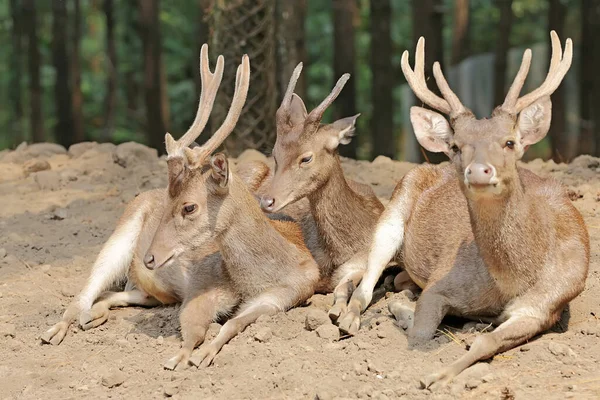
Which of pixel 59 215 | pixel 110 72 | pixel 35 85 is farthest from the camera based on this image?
pixel 110 72

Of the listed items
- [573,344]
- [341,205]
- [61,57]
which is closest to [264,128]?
[341,205]

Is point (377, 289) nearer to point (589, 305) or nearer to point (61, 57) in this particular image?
point (589, 305)

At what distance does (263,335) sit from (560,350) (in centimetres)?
195

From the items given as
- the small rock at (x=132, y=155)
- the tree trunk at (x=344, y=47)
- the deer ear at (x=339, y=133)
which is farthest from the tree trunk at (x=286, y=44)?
the deer ear at (x=339, y=133)

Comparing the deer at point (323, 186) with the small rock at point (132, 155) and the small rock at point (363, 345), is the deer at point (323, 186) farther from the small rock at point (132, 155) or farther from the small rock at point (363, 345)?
the small rock at point (132, 155)

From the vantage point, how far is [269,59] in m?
12.2

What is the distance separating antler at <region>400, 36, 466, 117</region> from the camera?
6.70m

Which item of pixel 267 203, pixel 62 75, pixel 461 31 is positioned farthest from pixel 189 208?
pixel 461 31

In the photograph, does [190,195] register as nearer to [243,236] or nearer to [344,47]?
[243,236]

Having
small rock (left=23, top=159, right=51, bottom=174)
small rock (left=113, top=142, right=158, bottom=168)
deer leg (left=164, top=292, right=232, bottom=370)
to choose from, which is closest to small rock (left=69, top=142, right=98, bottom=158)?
small rock (left=23, top=159, right=51, bottom=174)

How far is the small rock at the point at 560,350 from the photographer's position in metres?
6.30

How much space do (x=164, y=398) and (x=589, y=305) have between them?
9.91ft

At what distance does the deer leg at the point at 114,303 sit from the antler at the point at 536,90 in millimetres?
3434

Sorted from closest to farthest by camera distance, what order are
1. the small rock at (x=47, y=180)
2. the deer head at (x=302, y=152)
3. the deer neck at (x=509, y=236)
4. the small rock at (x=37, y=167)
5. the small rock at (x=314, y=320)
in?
the deer neck at (x=509, y=236)
the small rock at (x=314, y=320)
the deer head at (x=302, y=152)
the small rock at (x=47, y=180)
the small rock at (x=37, y=167)
